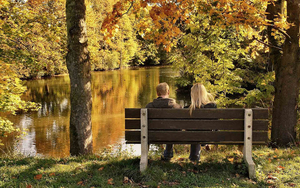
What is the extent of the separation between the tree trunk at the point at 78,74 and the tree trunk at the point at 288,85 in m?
4.18

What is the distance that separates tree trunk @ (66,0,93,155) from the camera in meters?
5.73


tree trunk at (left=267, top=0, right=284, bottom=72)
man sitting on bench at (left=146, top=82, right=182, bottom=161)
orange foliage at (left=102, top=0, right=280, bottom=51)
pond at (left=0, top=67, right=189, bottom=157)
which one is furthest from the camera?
pond at (left=0, top=67, right=189, bottom=157)

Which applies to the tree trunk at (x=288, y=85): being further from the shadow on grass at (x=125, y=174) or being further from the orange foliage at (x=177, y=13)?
the shadow on grass at (x=125, y=174)

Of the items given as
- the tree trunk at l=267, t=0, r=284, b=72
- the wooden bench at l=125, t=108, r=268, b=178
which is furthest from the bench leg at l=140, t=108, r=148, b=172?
the tree trunk at l=267, t=0, r=284, b=72

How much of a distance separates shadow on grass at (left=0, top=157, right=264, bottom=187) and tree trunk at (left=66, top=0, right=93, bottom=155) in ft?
3.84

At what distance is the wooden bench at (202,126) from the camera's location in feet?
13.5

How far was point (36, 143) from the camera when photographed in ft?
41.0

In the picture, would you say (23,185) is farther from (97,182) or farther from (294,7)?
(294,7)

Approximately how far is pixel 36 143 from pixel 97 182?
9.63 m

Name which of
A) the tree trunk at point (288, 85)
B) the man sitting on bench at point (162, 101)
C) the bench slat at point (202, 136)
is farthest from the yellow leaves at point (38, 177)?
the tree trunk at point (288, 85)

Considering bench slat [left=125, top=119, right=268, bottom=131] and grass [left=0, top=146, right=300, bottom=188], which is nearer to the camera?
grass [left=0, top=146, right=300, bottom=188]

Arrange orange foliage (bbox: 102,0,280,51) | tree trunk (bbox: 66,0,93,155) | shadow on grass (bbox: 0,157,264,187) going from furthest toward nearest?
orange foliage (bbox: 102,0,280,51)
tree trunk (bbox: 66,0,93,155)
shadow on grass (bbox: 0,157,264,187)

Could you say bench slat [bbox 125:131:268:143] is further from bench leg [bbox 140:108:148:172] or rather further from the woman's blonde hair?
the woman's blonde hair

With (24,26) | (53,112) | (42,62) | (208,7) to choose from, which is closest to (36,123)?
(53,112)
